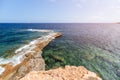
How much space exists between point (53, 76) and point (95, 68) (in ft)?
43.4

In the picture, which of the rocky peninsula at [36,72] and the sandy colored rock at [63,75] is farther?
the rocky peninsula at [36,72]

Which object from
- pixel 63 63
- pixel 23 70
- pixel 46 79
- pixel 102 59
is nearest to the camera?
pixel 46 79

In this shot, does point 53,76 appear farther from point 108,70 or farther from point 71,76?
point 108,70

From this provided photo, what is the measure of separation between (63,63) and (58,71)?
1222cm

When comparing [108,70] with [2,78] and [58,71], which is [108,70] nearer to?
[58,71]

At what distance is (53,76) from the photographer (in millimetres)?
11023

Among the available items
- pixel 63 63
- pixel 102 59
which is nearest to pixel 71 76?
pixel 63 63

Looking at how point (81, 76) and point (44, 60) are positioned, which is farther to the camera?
point (44, 60)

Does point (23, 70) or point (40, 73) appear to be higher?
point (40, 73)

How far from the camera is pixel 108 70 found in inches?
865

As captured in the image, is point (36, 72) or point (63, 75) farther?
point (36, 72)

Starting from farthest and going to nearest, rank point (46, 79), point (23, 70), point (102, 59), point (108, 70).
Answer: point (102, 59) → point (108, 70) → point (23, 70) → point (46, 79)

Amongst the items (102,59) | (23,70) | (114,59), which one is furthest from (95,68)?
(23,70)

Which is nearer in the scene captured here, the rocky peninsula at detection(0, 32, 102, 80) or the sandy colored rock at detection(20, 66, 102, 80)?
the sandy colored rock at detection(20, 66, 102, 80)
